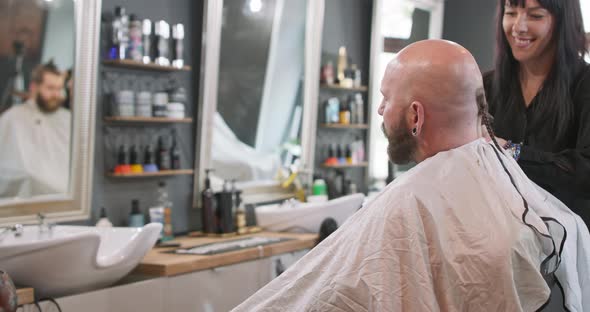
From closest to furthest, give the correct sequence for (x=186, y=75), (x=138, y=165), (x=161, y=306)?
1. (x=161, y=306)
2. (x=138, y=165)
3. (x=186, y=75)

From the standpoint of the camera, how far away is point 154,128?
3818 mm

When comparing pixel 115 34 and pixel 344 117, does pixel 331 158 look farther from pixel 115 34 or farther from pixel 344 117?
pixel 115 34

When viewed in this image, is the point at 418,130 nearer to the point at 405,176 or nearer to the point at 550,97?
the point at 405,176

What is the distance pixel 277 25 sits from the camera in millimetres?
4637

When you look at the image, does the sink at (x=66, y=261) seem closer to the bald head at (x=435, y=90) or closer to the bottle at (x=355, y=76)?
the bald head at (x=435, y=90)

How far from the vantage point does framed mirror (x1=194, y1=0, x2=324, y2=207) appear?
13.5 feet

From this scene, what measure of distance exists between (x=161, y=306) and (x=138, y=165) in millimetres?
871

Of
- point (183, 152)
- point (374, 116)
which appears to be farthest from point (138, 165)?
point (374, 116)

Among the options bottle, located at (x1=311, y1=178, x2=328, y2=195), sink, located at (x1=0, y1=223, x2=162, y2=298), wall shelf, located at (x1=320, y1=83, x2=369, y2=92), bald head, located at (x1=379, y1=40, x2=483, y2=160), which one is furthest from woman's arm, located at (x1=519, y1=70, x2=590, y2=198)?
wall shelf, located at (x1=320, y1=83, x2=369, y2=92)

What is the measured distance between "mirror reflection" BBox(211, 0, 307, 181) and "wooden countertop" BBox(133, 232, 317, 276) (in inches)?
23.6

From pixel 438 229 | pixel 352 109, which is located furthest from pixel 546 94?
pixel 352 109

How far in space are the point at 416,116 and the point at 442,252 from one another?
0.35 metres

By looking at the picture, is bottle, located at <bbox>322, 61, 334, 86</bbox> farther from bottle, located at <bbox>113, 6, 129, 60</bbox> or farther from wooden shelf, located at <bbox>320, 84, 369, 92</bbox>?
bottle, located at <bbox>113, 6, 129, 60</bbox>

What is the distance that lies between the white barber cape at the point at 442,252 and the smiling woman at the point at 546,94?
1.47ft
